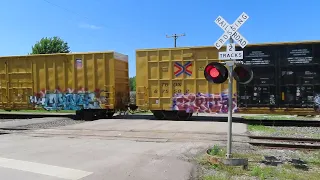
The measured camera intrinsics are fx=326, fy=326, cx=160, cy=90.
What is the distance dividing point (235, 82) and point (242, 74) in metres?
9.01

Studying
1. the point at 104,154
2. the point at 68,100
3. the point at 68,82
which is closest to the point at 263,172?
the point at 104,154

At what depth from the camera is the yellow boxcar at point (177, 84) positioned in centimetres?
1590

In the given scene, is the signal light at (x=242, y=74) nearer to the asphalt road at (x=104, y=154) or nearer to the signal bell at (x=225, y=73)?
the signal bell at (x=225, y=73)

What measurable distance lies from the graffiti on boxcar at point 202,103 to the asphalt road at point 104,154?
3.63 meters

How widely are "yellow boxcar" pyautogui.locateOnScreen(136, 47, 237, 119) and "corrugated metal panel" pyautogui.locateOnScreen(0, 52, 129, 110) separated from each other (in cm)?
182

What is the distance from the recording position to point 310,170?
6648 millimetres

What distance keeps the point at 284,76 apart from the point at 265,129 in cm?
285

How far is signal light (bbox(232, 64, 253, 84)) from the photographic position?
6687mm

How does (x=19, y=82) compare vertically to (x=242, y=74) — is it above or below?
above

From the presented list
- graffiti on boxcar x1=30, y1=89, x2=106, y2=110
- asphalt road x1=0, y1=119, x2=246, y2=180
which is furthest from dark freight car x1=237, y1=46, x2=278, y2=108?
graffiti on boxcar x1=30, y1=89, x2=106, y2=110

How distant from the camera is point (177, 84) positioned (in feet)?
54.2

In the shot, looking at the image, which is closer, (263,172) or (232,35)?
(263,172)

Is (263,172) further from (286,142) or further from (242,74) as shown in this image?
(286,142)

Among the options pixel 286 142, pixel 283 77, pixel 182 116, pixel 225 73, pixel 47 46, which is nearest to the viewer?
pixel 225 73
